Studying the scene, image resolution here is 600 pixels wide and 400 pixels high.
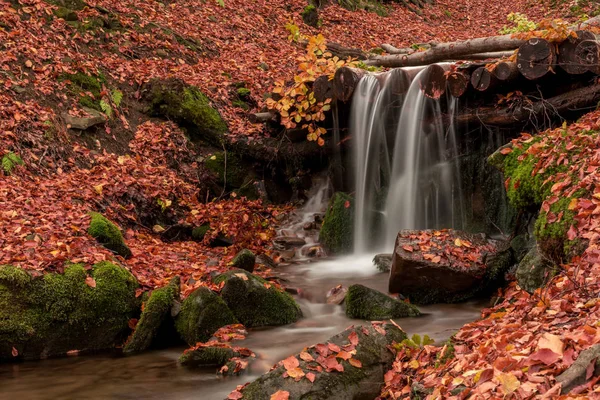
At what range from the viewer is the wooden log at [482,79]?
792 cm

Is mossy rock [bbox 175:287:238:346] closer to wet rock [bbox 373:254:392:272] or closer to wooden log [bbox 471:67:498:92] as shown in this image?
wet rock [bbox 373:254:392:272]

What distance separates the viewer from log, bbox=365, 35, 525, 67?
10.3 metres

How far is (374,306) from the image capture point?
6172 millimetres

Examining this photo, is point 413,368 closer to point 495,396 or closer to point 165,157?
point 495,396

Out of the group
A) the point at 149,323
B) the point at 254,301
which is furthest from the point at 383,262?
the point at 149,323

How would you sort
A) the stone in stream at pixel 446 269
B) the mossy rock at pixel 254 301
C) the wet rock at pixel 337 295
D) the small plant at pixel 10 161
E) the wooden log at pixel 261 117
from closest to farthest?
1. the mossy rock at pixel 254 301
2. the stone in stream at pixel 446 269
3. the wet rock at pixel 337 295
4. the small plant at pixel 10 161
5. the wooden log at pixel 261 117

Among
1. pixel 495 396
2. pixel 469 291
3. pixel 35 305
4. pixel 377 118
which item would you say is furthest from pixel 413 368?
pixel 377 118

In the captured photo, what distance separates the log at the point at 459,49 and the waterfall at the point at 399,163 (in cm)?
204

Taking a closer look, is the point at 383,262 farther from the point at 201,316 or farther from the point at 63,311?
the point at 63,311

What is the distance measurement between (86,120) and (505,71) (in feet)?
23.2

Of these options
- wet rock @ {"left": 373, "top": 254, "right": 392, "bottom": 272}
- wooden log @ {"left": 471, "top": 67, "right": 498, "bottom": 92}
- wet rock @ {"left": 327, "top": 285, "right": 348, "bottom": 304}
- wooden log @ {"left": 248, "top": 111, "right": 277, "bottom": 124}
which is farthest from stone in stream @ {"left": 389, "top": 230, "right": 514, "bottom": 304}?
wooden log @ {"left": 248, "top": 111, "right": 277, "bottom": 124}

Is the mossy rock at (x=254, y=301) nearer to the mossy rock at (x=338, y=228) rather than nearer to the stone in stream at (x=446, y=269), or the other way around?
the stone in stream at (x=446, y=269)

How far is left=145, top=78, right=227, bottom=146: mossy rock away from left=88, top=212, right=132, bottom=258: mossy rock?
4196mm

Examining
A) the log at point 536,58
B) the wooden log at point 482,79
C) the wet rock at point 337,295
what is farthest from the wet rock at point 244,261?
the log at point 536,58
